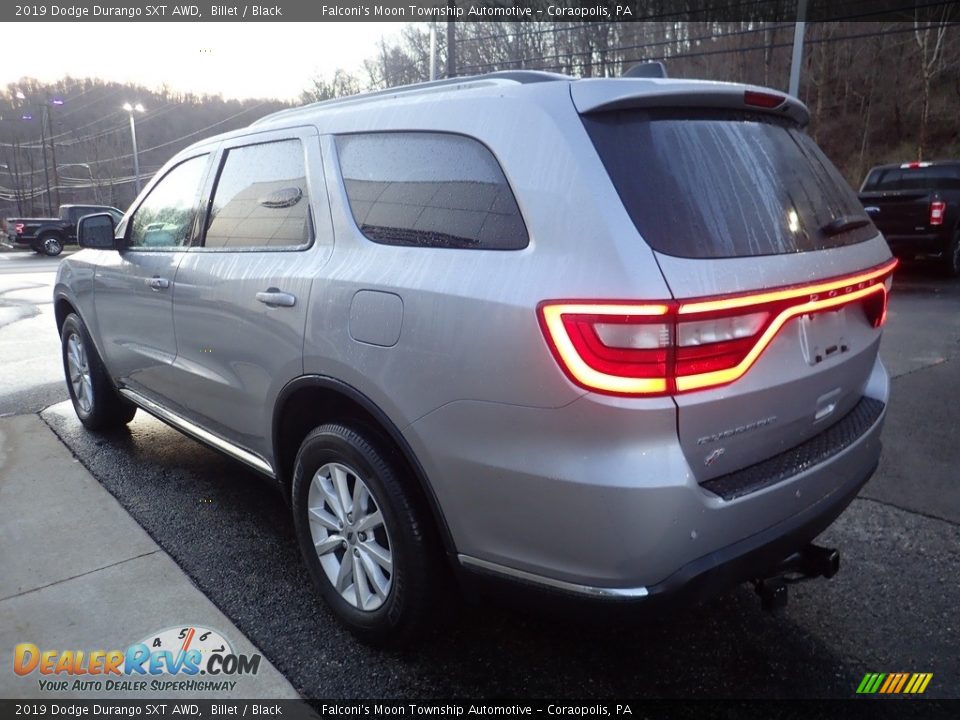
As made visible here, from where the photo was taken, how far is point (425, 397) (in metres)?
1.99

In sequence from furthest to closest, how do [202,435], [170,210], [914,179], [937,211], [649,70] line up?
[914,179] < [937,211] < [170,210] < [202,435] < [649,70]

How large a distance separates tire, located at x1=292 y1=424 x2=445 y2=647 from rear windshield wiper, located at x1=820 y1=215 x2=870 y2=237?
1.53 meters

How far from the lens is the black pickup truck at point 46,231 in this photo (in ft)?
81.6

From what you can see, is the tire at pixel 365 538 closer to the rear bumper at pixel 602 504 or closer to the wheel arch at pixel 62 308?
the rear bumper at pixel 602 504

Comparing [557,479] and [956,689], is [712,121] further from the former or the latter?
[956,689]

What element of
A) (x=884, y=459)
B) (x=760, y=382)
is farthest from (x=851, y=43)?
(x=760, y=382)

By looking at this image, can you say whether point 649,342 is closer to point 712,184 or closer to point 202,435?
point 712,184

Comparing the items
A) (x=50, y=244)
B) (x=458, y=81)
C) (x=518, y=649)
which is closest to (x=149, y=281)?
(x=458, y=81)

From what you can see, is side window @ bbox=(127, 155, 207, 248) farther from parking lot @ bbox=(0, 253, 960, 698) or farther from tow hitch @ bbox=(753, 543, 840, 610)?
tow hitch @ bbox=(753, 543, 840, 610)

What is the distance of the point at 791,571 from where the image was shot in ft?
7.15

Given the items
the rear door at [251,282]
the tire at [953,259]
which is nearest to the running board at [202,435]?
the rear door at [251,282]

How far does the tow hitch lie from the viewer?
2.09m

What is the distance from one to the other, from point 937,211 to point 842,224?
10.3 m

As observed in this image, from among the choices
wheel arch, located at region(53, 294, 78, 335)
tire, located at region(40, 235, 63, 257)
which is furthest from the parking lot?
tire, located at region(40, 235, 63, 257)
